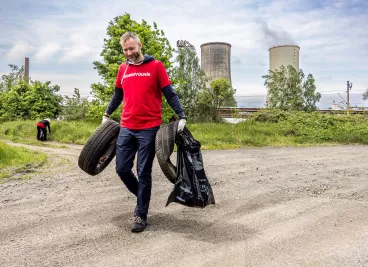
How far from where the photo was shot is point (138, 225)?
3457 mm

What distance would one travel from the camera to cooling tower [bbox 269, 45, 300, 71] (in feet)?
69.9

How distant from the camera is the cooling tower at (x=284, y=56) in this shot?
21.3 meters

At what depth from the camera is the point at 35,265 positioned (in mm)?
2719

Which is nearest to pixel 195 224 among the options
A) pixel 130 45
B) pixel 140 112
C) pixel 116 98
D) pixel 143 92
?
pixel 140 112

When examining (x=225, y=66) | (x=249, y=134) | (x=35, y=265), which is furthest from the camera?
(x=225, y=66)

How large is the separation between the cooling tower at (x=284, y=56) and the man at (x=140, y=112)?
19.2 metres

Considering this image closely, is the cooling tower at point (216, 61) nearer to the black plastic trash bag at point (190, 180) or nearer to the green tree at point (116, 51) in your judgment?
the green tree at point (116, 51)

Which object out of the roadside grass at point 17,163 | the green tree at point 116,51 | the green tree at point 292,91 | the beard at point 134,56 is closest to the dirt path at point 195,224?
the roadside grass at point 17,163

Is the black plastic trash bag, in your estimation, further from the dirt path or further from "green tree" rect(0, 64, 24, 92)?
"green tree" rect(0, 64, 24, 92)

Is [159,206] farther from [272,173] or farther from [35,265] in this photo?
[272,173]

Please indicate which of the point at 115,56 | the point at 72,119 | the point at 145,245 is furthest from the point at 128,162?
the point at 72,119

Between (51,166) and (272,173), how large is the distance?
15.2 ft

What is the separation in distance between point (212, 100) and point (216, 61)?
401cm

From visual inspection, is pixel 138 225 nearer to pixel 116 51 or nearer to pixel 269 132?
pixel 269 132
